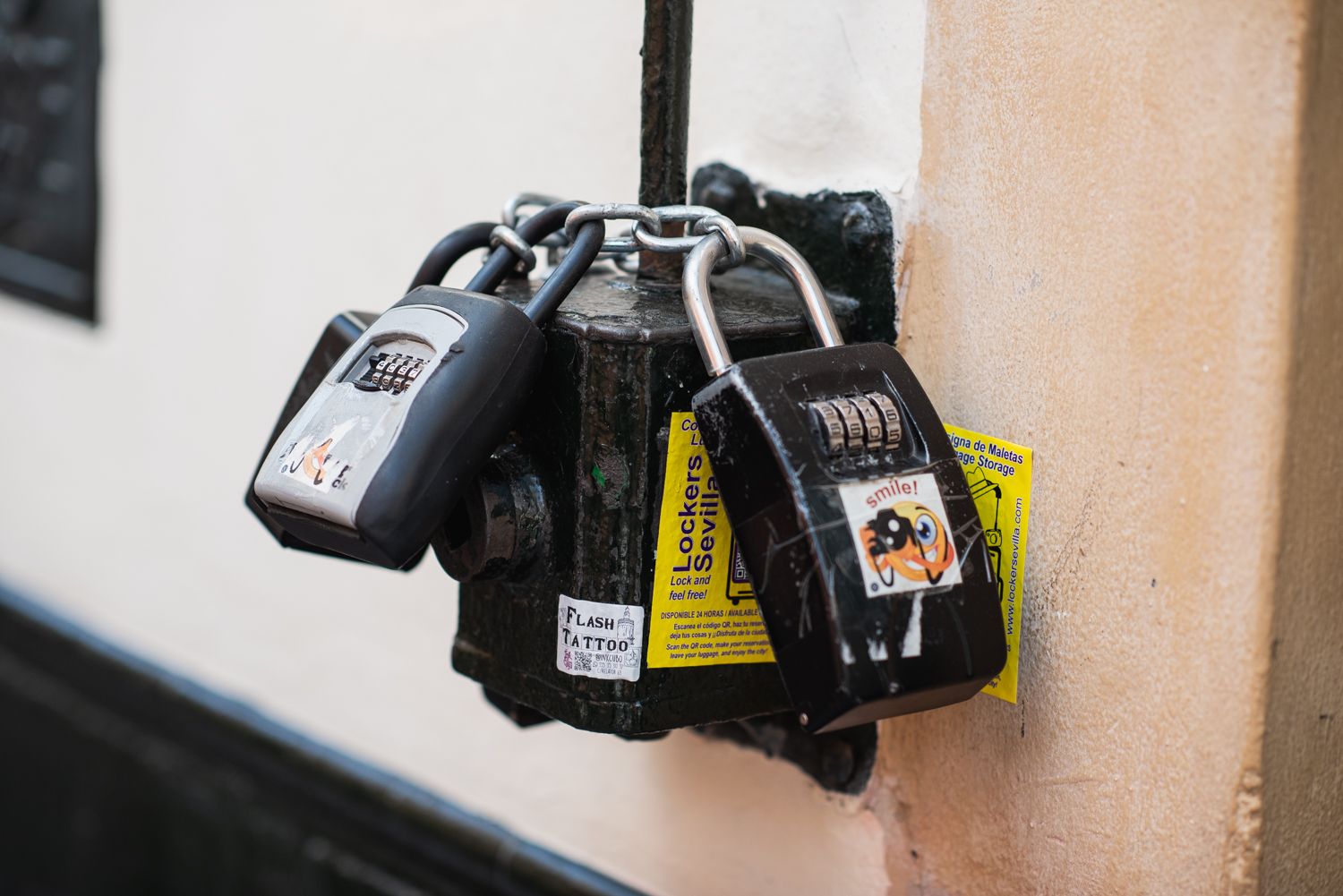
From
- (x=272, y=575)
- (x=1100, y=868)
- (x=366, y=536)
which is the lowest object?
(x=272, y=575)

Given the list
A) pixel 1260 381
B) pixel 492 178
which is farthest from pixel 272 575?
pixel 1260 381

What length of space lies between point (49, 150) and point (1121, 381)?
5.13ft

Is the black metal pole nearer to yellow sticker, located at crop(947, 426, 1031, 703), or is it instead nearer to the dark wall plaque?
yellow sticker, located at crop(947, 426, 1031, 703)

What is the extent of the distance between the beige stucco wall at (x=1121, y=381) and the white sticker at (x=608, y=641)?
218 mm

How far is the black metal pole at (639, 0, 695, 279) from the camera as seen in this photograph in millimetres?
731

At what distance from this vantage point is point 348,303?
3.98 ft

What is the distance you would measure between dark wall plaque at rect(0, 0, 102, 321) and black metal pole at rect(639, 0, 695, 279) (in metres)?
1.14

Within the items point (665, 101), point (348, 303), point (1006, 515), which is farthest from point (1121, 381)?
point (348, 303)

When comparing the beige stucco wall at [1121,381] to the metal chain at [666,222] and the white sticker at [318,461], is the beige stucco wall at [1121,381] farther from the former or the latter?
the white sticker at [318,461]

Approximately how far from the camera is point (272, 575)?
1.39 m

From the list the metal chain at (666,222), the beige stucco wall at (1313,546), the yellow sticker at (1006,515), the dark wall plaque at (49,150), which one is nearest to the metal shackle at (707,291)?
the metal chain at (666,222)

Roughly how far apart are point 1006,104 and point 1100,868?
421 millimetres

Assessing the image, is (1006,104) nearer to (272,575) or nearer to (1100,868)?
(1100,868)

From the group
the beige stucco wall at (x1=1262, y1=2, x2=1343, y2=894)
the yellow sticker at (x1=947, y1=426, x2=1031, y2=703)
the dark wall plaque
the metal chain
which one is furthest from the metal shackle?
the dark wall plaque
